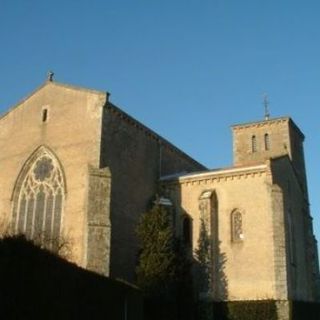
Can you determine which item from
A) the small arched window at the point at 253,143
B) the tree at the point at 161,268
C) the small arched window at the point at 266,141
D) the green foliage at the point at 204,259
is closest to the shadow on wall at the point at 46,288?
the tree at the point at 161,268

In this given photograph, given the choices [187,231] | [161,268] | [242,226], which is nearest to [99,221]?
[161,268]

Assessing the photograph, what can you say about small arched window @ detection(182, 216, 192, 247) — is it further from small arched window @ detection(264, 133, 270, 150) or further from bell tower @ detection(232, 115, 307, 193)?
small arched window @ detection(264, 133, 270, 150)

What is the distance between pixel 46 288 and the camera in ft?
56.1

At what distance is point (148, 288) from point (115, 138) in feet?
29.5

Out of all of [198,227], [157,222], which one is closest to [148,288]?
[157,222]

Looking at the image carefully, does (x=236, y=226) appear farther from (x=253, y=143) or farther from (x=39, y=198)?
(x=253, y=143)

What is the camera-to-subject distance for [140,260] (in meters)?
29.7

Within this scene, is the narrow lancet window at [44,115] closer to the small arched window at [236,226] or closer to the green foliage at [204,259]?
the green foliage at [204,259]

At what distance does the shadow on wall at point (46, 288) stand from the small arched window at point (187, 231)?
11.9 metres

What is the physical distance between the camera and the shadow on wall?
15742mm

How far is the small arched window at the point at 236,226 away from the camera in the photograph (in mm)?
31672

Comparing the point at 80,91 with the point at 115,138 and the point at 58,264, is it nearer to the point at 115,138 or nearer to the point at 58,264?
the point at 115,138

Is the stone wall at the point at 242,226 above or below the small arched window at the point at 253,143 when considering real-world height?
below

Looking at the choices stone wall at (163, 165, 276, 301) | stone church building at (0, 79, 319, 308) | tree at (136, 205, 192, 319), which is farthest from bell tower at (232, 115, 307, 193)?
tree at (136, 205, 192, 319)
